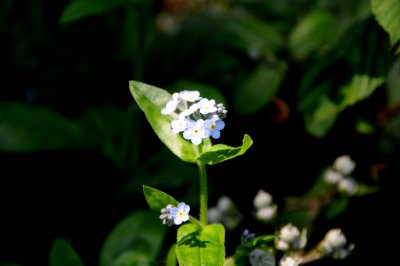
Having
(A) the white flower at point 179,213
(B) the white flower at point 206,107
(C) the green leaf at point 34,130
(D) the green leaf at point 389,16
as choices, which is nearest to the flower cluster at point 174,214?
(A) the white flower at point 179,213

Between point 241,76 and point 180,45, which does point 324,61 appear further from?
point 180,45

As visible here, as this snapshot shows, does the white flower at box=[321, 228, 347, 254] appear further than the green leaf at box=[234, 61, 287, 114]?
No

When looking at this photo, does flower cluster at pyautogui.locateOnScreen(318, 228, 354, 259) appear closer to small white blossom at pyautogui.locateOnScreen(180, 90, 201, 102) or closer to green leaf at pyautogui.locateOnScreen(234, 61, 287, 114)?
small white blossom at pyautogui.locateOnScreen(180, 90, 201, 102)

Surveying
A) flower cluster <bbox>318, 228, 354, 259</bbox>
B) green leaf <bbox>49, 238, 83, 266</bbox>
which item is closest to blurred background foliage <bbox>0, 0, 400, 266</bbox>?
green leaf <bbox>49, 238, 83, 266</bbox>

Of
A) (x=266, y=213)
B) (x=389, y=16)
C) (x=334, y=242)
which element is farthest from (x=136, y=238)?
(x=389, y=16)

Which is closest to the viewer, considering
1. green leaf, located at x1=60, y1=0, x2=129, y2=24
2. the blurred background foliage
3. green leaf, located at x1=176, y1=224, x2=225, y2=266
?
green leaf, located at x1=176, y1=224, x2=225, y2=266

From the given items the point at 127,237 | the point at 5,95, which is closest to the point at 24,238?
the point at 127,237

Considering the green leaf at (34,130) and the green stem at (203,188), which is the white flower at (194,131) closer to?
the green stem at (203,188)
